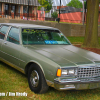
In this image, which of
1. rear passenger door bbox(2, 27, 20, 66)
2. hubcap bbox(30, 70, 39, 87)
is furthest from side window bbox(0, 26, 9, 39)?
hubcap bbox(30, 70, 39, 87)

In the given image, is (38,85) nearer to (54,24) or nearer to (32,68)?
(32,68)

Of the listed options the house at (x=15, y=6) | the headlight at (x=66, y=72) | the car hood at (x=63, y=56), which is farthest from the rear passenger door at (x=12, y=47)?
the house at (x=15, y=6)

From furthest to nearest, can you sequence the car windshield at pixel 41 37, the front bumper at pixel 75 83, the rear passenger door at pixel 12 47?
1. the car windshield at pixel 41 37
2. the rear passenger door at pixel 12 47
3. the front bumper at pixel 75 83

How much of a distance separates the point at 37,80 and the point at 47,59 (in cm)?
Answer: 50

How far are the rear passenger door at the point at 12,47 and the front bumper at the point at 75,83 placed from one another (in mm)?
1577

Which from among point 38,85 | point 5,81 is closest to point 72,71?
point 38,85

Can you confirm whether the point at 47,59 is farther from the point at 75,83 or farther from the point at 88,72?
the point at 88,72

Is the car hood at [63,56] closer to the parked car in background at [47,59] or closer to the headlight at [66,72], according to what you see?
the parked car in background at [47,59]

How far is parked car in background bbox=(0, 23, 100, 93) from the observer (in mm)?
3939

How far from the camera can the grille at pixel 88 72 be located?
13.2ft

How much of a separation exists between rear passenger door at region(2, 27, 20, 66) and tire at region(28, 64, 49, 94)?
2.39 feet

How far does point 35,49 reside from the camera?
15.8ft

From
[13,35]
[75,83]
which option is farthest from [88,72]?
[13,35]

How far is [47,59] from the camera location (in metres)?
4.18
